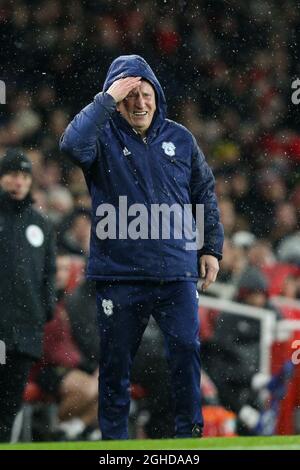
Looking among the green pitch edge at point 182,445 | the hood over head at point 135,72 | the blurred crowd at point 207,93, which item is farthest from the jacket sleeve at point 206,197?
the blurred crowd at point 207,93

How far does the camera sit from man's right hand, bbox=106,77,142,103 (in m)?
4.68

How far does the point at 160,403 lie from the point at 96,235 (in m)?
1.48

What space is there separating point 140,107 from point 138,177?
0.24 meters

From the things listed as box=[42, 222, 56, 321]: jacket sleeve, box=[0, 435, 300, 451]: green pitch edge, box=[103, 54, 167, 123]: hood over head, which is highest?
box=[103, 54, 167, 123]: hood over head

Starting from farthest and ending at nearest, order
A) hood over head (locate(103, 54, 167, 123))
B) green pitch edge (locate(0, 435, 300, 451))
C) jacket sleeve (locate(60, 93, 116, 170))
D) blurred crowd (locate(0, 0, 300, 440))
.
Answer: blurred crowd (locate(0, 0, 300, 440)) → hood over head (locate(103, 54, 167, 123)) → jacket sleeve (locate(60, 93, 116, 170)) → green pitch edge (locate(0, 435, 300, 451))

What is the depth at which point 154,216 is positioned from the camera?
4699 millimetres

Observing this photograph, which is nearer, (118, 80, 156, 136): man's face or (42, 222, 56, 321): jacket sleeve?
(118, 80, 156, 136): man's face

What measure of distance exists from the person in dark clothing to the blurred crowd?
1.18 metres

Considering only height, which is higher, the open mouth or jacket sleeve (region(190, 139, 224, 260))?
the open mouth

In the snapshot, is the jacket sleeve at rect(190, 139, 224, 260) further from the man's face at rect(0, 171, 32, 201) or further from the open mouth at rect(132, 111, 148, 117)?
the man's face at rect(0, 171, 32, 201)

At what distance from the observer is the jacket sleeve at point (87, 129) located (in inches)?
182

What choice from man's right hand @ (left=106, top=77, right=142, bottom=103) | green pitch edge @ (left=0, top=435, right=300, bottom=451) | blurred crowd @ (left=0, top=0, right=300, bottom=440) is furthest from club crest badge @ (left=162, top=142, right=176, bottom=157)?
blurred crowd @ (left=0, top=0, right=300, bottom=440)

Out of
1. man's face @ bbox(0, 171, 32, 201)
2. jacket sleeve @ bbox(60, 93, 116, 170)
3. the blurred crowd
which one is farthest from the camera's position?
the blurred crowd

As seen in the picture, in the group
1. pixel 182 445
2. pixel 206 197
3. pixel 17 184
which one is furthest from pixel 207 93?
pixel 182 445
